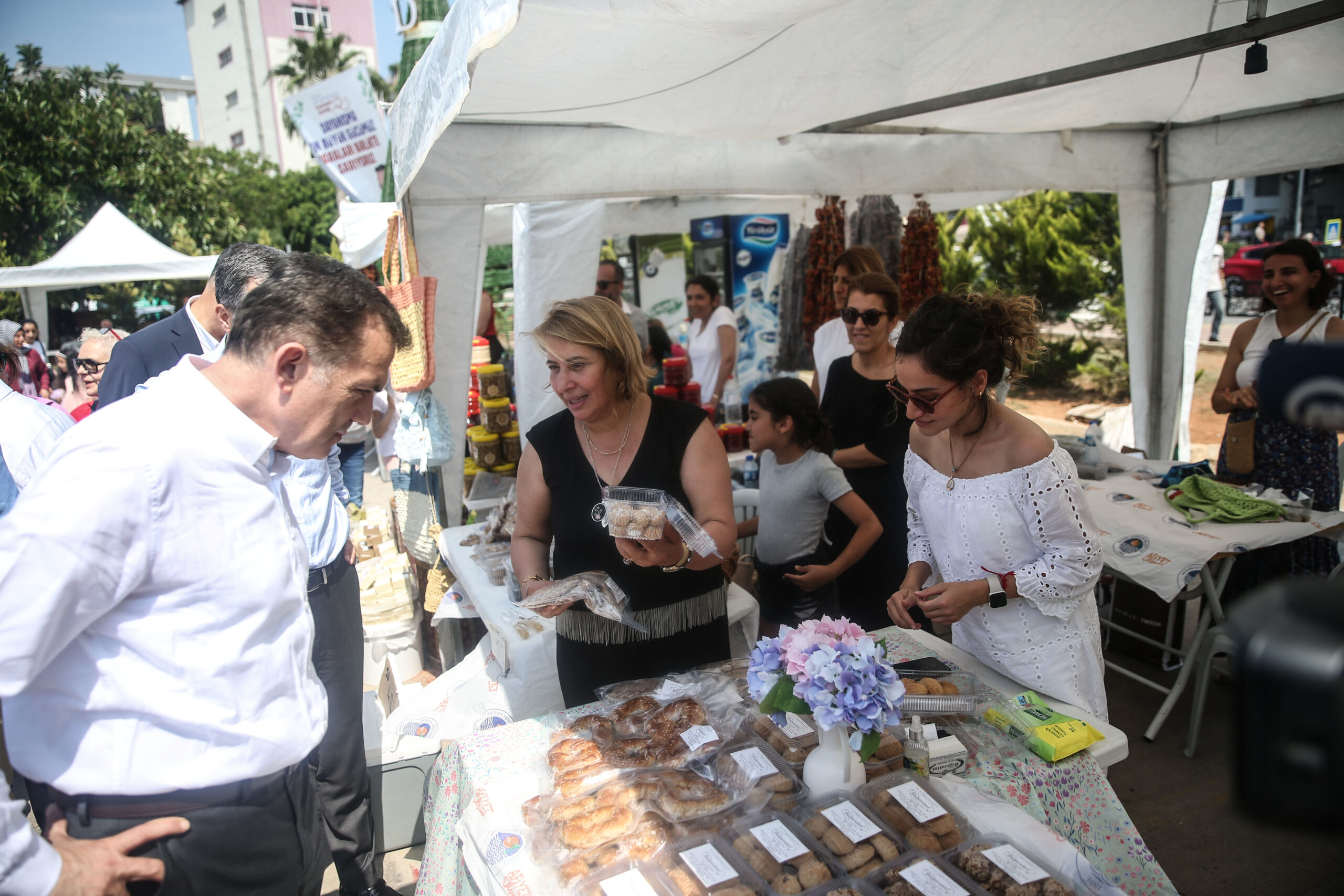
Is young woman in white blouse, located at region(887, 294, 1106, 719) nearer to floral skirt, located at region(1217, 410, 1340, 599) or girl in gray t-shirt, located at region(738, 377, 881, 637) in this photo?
girl in gray t-shirt, located at region(738, 377, 881, 637)

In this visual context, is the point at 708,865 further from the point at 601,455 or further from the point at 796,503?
the point at 796,503

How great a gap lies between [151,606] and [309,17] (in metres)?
50.7

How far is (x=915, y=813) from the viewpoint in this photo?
1410 mm

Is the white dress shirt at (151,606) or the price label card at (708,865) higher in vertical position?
the white dress shirt at (151,606)

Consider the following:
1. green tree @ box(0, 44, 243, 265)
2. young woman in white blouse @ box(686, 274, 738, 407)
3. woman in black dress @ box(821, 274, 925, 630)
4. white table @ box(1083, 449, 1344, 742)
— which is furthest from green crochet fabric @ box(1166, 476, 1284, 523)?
green tree @ box(0, 44, 243, 265)

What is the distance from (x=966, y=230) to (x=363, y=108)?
395 inches

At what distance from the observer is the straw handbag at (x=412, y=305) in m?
3.62

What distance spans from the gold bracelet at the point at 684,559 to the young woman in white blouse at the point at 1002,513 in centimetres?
60

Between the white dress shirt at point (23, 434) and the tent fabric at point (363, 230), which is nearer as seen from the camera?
the white dress shirt at point (23, 434)

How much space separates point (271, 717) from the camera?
1243 millimetres

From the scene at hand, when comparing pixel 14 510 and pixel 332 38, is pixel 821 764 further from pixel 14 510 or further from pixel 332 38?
pixel 332 38

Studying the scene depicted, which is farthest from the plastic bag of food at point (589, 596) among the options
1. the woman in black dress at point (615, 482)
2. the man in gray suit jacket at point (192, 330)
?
the man in gray suit jacket at point (192, 330)

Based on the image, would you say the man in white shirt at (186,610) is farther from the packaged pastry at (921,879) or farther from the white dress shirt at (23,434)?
the white dress shirt at (23,434)

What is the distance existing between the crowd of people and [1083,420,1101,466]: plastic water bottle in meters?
0.57
